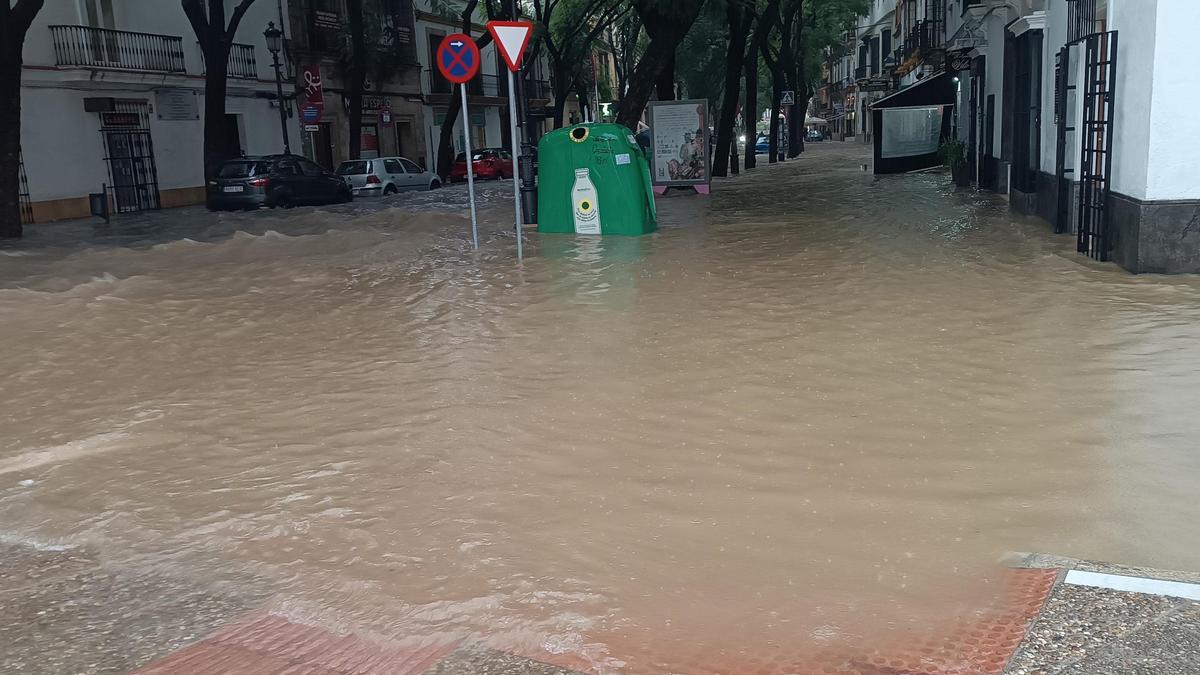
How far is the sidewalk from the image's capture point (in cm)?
323

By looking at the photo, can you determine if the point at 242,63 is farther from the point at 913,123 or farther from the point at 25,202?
the point at 913,123

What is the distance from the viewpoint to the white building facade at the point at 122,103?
79.3 ft

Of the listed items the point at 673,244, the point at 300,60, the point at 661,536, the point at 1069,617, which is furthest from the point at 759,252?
the point at 300,60

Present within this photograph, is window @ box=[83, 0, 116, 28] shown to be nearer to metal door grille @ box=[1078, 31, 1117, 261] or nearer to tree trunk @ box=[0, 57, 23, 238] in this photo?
tree trunk @ box=[0, 57, 23, 238]

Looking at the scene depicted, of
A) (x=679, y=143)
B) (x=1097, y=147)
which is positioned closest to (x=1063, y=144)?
(x=1097, y=147)

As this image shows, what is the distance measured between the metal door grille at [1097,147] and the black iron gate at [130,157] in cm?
2266

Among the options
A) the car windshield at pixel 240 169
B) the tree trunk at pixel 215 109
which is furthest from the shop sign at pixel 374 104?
the car windshield at pixel 240 169

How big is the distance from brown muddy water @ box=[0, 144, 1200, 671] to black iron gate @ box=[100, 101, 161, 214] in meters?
16.6

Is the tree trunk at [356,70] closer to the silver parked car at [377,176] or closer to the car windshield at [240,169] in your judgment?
the silver parked car at [377,176]

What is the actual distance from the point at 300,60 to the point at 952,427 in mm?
31901

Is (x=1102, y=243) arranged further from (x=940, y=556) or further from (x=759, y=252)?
(x=940, y=556)

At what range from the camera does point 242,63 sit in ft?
101

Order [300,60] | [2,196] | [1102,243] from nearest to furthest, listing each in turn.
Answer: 1. [1102,243]
2. [2,196]
3. [300,60]

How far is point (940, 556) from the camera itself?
406 cm
